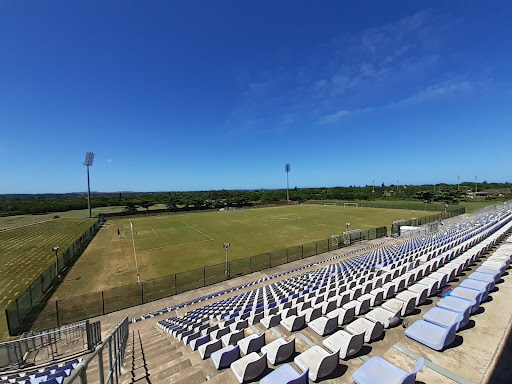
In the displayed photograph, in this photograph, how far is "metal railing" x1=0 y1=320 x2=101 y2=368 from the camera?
330 inches

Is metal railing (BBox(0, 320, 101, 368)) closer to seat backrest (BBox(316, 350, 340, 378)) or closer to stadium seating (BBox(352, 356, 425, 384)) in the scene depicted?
seat backrest (BBox(316, 350, 340, 378))

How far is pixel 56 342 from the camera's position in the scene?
34.4ft

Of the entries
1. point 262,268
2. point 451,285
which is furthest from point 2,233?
point 451,285

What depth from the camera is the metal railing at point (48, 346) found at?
839cm

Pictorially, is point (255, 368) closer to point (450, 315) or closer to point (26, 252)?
point (450, 315)

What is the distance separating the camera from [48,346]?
10.6 meters

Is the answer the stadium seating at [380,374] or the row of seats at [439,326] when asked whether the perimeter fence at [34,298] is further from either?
the row of seats at [439,326]

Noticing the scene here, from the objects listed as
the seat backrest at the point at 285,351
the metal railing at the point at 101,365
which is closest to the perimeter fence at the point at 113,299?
the metal railing at the point at 101,365

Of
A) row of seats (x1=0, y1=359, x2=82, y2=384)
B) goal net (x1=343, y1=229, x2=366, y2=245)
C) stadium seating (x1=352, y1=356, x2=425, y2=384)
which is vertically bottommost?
goal net (x1=343, y1=229, x2=366, y2=245)

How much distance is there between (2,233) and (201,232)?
41.9 m


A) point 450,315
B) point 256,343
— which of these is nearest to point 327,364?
point 256,343

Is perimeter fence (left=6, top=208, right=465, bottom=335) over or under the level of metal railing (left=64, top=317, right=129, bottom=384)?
under

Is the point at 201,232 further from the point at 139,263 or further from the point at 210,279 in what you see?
the point at 210,279

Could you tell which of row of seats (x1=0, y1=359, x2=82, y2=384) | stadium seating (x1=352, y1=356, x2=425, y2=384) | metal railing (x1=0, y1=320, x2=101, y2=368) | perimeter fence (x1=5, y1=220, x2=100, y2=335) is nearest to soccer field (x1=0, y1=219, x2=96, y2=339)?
perimeter fence (x1=5, y1=220, x2=100, y2=335)
